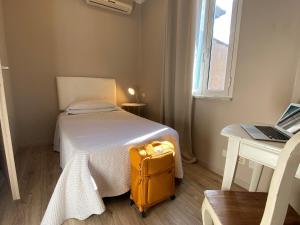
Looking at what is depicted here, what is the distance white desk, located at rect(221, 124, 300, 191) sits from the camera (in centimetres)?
84

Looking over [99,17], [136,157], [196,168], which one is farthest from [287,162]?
[99,17]

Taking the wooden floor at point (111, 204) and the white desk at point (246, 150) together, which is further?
the wooden floor at point (111, 204)

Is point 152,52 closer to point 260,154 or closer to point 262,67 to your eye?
point 262,67

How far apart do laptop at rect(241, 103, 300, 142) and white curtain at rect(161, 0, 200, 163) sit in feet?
4.37

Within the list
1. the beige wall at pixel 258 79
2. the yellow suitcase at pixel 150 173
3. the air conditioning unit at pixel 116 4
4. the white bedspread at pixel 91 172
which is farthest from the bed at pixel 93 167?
the air conditioning unit at pixel 116 4

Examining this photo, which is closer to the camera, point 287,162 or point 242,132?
point 287,162

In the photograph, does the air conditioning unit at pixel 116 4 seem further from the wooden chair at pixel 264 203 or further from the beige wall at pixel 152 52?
the wooden chair at pixel 264 203

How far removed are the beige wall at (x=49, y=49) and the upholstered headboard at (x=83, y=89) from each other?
14cm

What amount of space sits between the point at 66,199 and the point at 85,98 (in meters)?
2.04

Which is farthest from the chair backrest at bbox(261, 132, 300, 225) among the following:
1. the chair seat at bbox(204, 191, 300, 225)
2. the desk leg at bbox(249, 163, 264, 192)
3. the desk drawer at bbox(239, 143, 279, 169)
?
the desk leg at bbox(249, 163, 264, 192)

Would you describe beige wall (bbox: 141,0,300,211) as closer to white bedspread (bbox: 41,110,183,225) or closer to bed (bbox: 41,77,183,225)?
bed (bbox: 41,77,183,225)

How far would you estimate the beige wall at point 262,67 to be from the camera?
4.87 ft

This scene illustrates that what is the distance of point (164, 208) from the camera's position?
Result: 1583 millimetres

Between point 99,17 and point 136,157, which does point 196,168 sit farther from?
point 99,17
